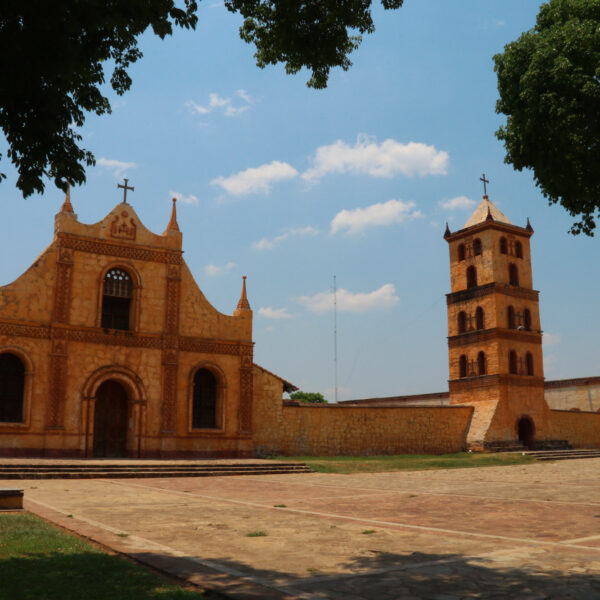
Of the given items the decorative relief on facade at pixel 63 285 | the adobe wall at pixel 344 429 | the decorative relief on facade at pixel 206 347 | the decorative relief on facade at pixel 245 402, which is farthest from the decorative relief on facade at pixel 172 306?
the adobe wall at pixel 344 429

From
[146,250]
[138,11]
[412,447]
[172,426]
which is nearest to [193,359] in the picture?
[172,426]

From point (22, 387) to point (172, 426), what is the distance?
6.06 meters

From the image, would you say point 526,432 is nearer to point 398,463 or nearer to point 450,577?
point 398,463

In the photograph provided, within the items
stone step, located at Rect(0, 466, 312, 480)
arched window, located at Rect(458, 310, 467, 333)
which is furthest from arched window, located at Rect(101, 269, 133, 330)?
arched window, located at Rect(458, 310, 467, 333)

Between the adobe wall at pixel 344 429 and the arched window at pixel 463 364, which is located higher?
the arched window at pixel 463 364

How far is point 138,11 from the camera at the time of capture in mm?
5711

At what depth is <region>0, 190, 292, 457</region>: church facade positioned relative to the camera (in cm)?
2370

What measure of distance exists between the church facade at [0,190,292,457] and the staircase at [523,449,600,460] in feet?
49.8

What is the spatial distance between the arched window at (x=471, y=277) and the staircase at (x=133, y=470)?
20.6m

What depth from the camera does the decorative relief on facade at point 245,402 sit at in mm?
27641

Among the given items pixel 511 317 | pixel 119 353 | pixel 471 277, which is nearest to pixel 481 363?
pixel 511 317

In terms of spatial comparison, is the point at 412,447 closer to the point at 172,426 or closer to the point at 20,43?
the point at 172,426

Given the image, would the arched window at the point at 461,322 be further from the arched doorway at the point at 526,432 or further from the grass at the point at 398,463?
the grass at the point at 398,463

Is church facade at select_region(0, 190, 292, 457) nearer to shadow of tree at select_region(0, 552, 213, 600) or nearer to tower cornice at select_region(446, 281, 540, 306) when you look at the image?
tower cornice at select_region(446, 281, 540, 306)
